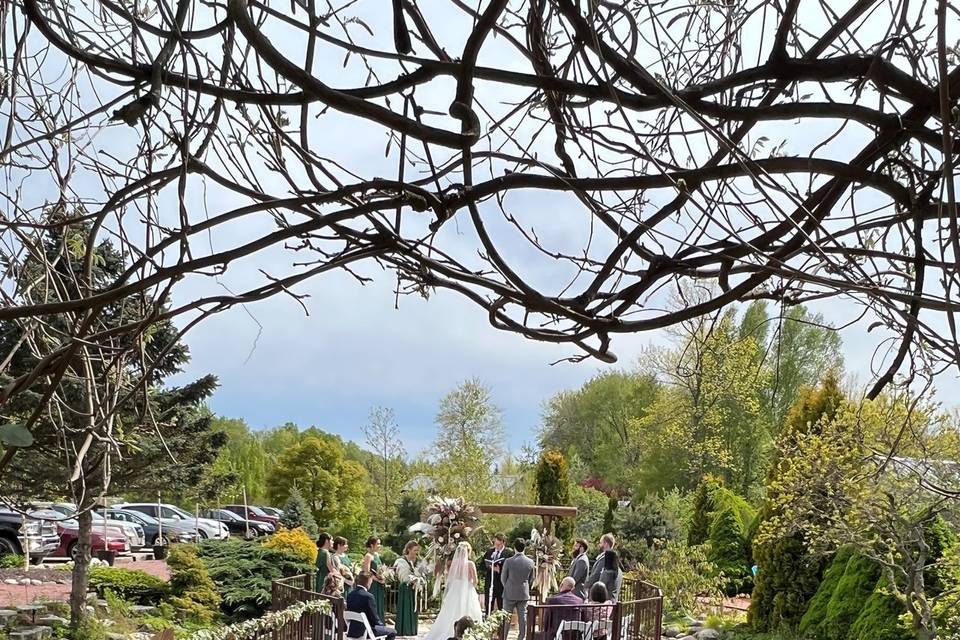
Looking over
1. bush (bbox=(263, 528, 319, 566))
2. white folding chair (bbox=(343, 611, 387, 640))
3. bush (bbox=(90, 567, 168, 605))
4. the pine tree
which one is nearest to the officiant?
bush (bbox=(263, 528, 319, 566))

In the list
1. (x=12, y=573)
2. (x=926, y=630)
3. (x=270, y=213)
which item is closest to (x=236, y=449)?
(x=12, y=573)

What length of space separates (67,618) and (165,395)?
4153 mm

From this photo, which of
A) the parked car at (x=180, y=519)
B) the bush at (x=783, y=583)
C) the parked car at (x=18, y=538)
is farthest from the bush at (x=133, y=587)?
the parked car at (x=180, y=519)

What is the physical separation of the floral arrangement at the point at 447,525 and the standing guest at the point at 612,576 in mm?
2430

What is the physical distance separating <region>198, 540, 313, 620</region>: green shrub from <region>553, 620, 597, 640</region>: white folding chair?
252 inches

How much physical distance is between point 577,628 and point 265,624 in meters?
2.83

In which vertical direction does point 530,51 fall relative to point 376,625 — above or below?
above

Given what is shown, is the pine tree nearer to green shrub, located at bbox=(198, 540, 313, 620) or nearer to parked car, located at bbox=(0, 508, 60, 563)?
parked car, located at bbox=(0, 508, 60, 563)

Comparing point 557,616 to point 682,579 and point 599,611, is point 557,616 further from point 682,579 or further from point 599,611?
point 682,579

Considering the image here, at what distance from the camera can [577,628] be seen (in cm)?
881

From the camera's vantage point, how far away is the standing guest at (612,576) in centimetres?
1029

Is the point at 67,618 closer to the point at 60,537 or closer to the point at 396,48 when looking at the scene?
the point at 60,537

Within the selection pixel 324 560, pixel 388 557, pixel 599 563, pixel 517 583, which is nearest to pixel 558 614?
pixel 599 563

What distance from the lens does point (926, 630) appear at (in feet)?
28.5
